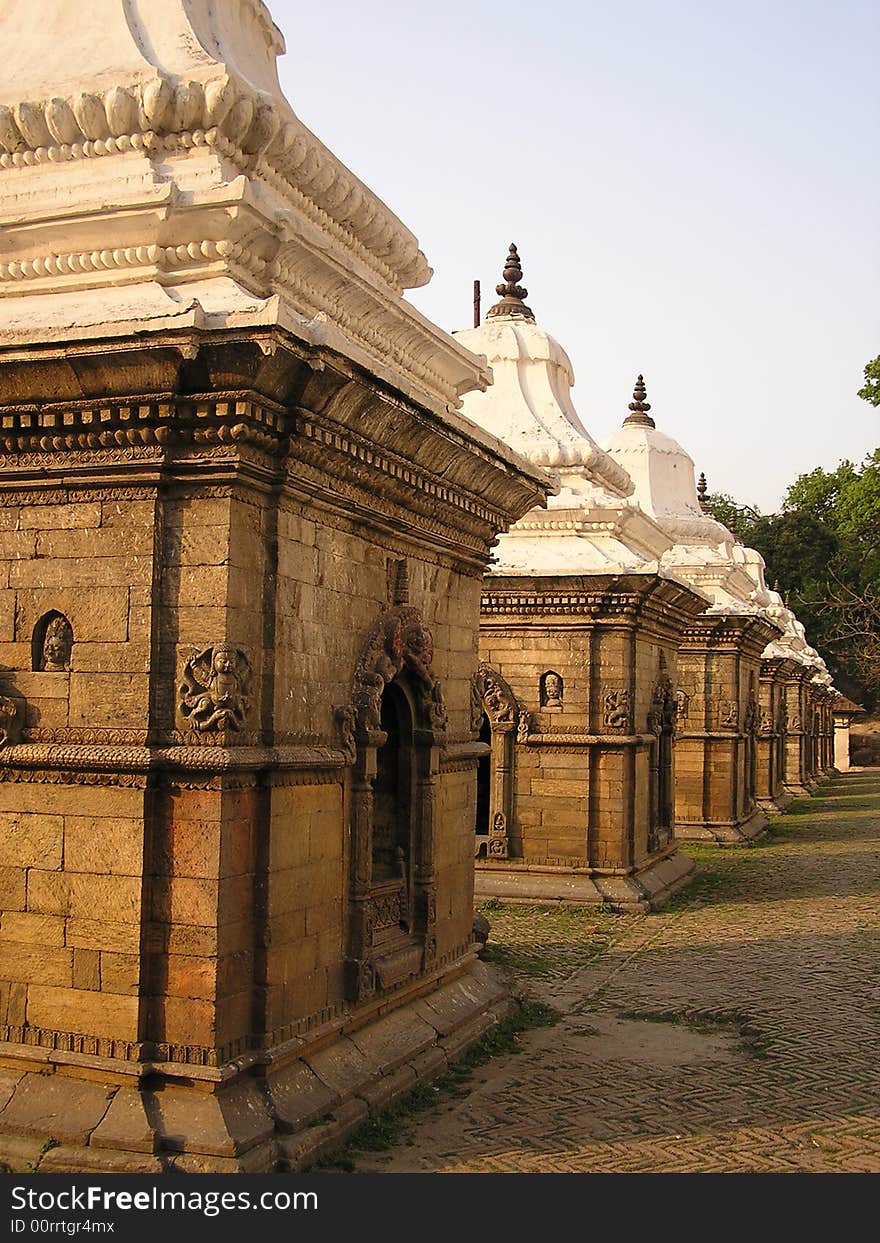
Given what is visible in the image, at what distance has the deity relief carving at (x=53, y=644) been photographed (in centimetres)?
610

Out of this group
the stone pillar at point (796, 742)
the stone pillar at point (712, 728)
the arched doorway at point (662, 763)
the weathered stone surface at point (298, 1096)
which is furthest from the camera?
the stone pillar at point (796, 742)

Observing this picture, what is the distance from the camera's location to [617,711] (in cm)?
1395

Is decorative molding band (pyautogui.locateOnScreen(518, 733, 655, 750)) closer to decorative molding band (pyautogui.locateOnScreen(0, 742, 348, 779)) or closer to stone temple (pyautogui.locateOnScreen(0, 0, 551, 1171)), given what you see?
stone temple (pyautogui.locateOnScreen(0, 0, 551, 1171))

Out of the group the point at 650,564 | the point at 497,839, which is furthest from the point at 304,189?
the point at 497,839

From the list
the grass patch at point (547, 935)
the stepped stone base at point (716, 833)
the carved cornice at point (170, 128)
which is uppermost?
the carved cornice at point (170, 128)

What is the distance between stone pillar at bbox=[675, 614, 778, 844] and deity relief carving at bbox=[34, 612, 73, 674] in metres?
16.1

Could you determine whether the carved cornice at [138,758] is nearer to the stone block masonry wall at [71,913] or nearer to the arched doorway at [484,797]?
the stone block masonry wall at [71,913]

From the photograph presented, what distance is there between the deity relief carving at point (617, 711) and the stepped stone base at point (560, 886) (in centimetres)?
154

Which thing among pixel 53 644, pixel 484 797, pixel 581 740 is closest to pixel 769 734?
→ pixel 484 797

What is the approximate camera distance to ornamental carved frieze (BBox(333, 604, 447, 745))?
696 cm

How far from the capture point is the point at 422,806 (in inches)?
317

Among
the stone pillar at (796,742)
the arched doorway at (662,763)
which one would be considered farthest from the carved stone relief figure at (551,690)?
the stone pillar at (796,742)

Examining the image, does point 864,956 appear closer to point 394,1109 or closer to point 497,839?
point 497,839

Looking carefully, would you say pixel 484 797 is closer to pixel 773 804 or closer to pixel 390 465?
pixel 390 465
